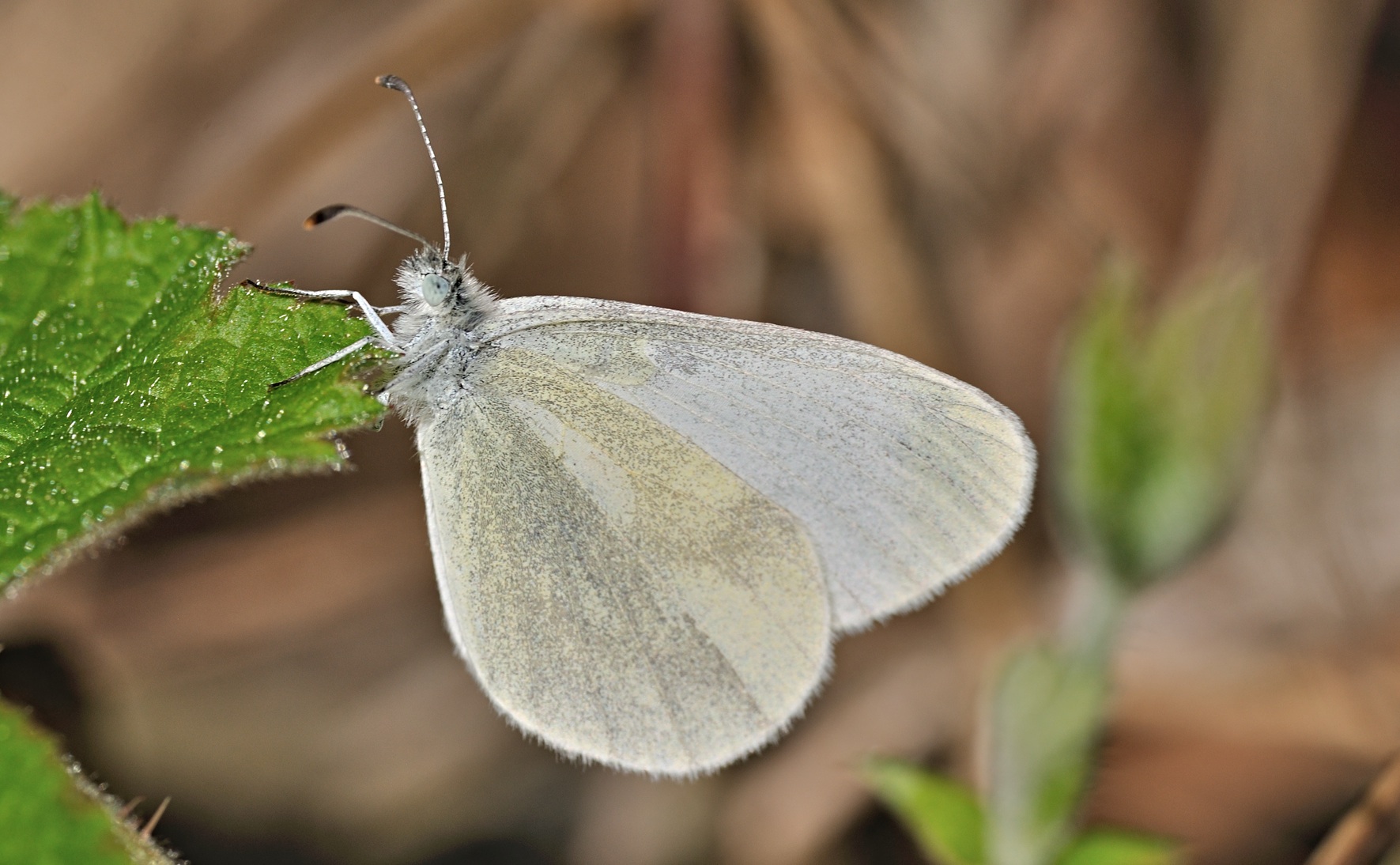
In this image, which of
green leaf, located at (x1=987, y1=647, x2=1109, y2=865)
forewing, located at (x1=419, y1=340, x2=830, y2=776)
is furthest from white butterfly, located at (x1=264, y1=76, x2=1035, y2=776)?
green leaf, located at (x1=987, y1=647, x2=1109, y2=865)

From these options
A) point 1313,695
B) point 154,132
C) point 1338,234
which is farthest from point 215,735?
point 1338,234

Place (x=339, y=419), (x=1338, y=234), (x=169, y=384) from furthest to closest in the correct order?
(x=1338, y=234)
(x=169, y=384)
(x=339, y=419)

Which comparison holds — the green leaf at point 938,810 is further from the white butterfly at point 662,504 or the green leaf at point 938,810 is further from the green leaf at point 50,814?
the green leaf at point 50,814

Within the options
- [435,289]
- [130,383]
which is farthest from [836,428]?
[130,383]

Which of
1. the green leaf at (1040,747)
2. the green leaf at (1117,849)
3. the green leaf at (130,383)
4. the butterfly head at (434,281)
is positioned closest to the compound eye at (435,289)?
the butterfly head at (434,281)

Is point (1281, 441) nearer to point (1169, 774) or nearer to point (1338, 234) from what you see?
point (1338, 234)

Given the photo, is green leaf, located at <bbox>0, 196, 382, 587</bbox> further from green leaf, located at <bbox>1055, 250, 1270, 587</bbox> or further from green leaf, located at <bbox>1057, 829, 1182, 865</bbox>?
green leaf, located at <bbox>1057, 829, 1182, 865</bbox>

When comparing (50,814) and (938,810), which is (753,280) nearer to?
(938,810)
